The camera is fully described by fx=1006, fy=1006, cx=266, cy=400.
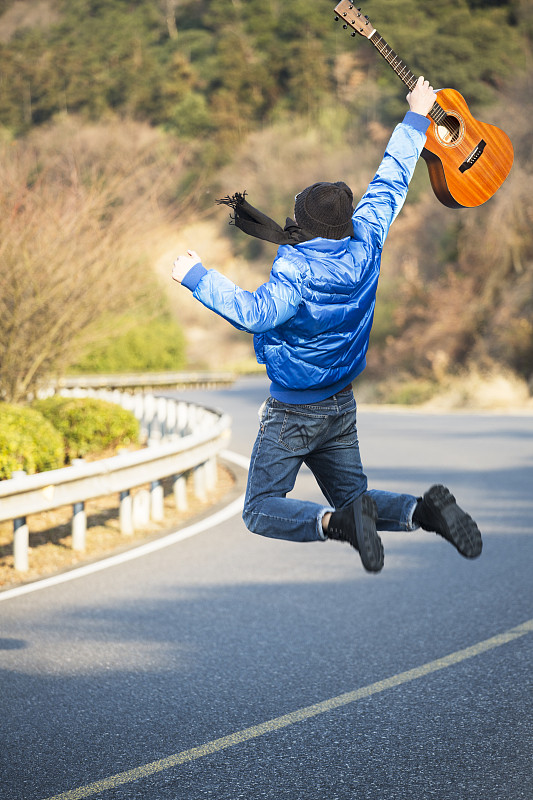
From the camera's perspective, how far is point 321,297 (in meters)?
4.21

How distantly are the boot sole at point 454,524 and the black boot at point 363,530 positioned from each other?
30 cm

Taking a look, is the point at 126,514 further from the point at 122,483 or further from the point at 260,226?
the point at 260,226

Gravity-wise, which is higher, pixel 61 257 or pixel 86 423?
pixel 61 257

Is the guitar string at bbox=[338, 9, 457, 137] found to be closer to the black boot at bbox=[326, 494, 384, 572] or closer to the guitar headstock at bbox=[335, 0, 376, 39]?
the guitar headstock at bbox=[335, 0, 376, 39]

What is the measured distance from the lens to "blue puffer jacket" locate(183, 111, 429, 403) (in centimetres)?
401

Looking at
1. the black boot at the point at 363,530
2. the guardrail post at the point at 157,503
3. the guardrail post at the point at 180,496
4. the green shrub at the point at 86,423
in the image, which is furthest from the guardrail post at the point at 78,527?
the black boot at the point at 363,530

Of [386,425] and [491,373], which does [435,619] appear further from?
[491,373]

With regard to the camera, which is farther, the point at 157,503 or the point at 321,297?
the point at 157,503

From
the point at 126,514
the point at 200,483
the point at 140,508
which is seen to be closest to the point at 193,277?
the point at 126,514

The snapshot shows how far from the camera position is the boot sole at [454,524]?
4.22 meters

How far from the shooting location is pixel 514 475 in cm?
1290

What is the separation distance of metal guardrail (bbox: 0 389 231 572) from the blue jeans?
358 centimetres

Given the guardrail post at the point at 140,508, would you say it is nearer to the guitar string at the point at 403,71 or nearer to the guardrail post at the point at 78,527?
the guardrail post at the point at 78,527

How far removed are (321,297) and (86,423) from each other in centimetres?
974
